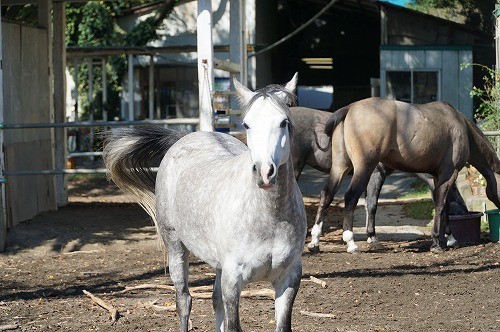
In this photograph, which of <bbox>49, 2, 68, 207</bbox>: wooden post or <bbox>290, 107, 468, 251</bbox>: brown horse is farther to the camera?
<bbox>49, 2, 68, 207</bbox>: wooden post

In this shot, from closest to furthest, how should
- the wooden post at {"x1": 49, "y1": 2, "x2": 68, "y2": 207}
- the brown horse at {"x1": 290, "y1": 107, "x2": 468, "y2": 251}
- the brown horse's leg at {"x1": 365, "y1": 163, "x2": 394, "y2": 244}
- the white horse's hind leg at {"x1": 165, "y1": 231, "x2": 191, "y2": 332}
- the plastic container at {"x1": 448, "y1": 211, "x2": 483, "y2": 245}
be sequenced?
the white horse's hind leg at {"x1": 165, "y1": 231, "x2": 191, "y2": 332} < the plastic container at {"x1": 448, "y1": 211, "x2": 483, "y2": 245} < the brown horse's leg at {"x1": 365, "y1": 163, "x2": 394, "y2": 244} < the brown horse at {"x1": 290, "y1": 107, "x2": 468, "y2": 251} < the wooden post at {"x1": 49, "y1": 2, "x2": 68, "y2": 207}

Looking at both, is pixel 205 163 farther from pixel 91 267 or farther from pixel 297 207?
pixel 91 267

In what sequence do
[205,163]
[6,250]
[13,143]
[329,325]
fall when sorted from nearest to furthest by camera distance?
[205,163], [329,325], [6,250], [13,143]

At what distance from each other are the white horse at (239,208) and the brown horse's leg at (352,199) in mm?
3457

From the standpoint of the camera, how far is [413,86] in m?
19.5

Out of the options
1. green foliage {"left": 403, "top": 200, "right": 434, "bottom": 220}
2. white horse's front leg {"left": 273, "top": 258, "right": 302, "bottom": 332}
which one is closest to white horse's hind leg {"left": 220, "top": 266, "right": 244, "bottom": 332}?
white horse's front leg {"left": 273, "top": 258, "right": 302, "bottom": 332}

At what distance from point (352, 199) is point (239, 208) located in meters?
4.70

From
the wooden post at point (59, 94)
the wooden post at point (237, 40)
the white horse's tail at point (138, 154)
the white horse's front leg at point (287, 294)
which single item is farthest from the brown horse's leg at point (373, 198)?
the white horse's front leg at point (287, 294)

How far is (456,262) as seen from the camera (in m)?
8.21

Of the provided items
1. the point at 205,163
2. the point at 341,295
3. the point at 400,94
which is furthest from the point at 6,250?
the point at 400,94

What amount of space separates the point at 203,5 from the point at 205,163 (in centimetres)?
372

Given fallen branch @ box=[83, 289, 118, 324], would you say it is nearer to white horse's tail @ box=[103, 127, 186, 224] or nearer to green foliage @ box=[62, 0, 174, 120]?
white horse's tail @ box=[103, 127, 186, 224]

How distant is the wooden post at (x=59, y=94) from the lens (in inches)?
450

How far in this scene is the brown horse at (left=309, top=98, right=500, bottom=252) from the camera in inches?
346
